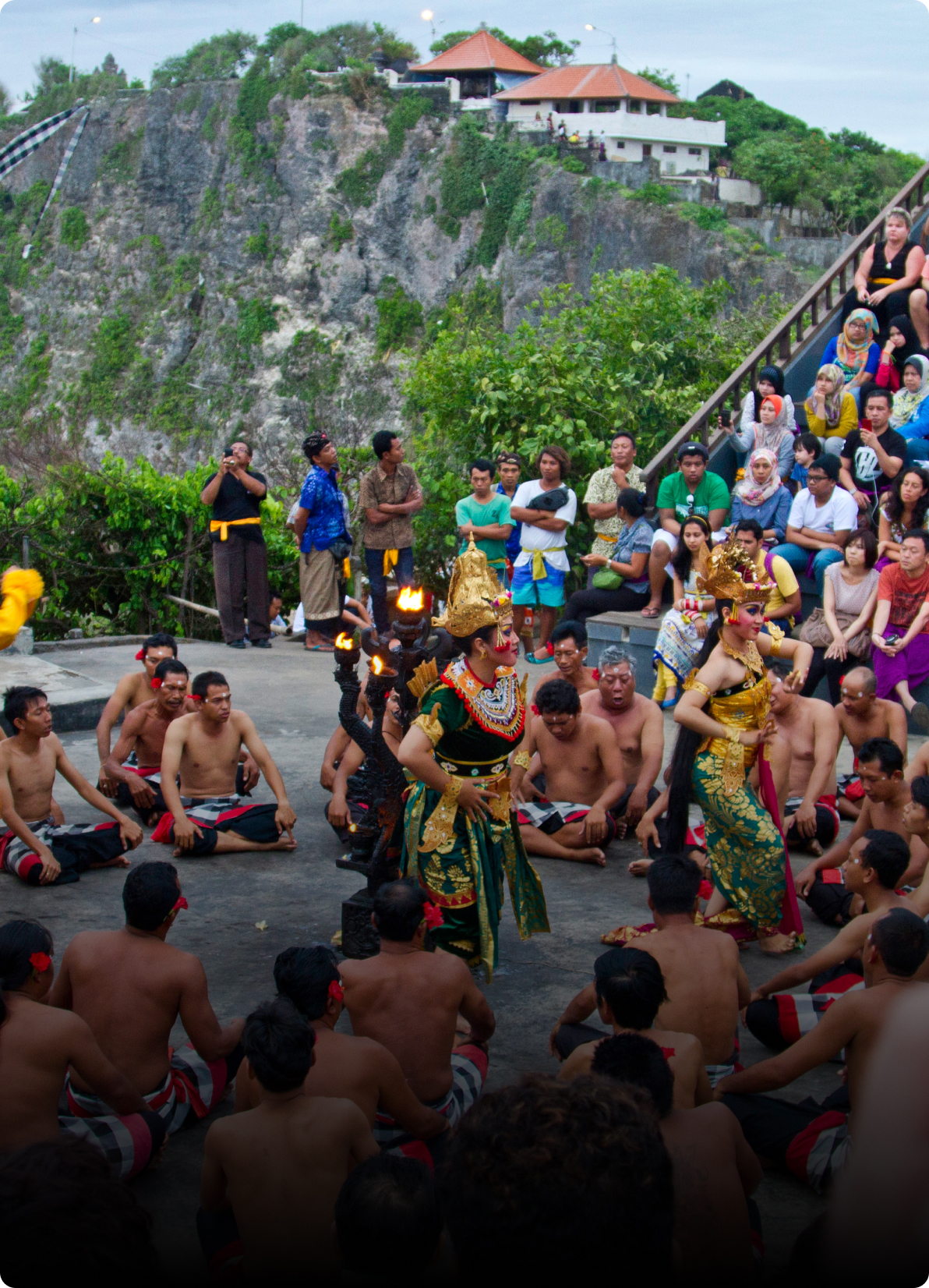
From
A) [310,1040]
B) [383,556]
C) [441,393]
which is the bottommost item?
[310,1040]

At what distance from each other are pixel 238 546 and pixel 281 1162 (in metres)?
8.95

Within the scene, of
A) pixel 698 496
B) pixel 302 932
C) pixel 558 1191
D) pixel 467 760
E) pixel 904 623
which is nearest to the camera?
pixel 558 1191

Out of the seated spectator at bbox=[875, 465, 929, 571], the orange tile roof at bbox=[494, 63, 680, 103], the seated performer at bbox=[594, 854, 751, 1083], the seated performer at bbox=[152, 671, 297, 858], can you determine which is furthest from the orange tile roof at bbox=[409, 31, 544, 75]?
the seated performer at bbox=[594, 854, 751, 1083]

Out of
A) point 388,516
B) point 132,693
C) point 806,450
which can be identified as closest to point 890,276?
point 806,450

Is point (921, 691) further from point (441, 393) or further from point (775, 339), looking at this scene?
point (441, 393)

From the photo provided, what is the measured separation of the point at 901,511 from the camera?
8.34 m

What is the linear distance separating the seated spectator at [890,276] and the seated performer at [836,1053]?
804 cm

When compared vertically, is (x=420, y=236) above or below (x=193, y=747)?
above

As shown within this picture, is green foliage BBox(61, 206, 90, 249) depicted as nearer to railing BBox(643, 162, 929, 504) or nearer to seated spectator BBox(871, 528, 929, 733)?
railing BBox(643, 162, 929, 504)

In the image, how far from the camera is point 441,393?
12.5 meters

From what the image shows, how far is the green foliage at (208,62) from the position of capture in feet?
201

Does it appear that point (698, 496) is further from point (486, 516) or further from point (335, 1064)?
point (335, 1064)

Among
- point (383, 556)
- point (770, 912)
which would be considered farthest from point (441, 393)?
point (770, 912)

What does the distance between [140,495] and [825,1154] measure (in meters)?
10.4
